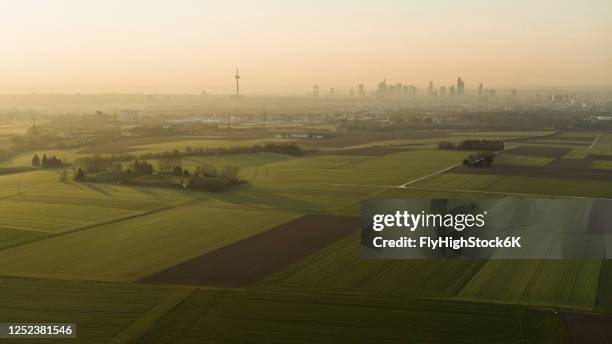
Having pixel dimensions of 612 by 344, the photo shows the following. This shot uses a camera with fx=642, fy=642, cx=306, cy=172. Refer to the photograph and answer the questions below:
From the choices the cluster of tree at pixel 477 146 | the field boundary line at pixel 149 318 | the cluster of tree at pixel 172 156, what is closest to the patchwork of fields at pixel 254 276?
the field boundary line at pixel 149 318

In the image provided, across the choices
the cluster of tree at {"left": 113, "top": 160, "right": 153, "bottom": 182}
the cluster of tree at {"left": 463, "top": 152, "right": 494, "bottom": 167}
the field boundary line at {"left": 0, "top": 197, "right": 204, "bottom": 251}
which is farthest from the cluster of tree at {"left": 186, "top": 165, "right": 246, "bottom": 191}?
the cluster of tree at {"left": 463, "top": 152, "right": 494, "bottom": 167}

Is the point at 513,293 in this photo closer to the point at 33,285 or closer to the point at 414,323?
the point at 414,323

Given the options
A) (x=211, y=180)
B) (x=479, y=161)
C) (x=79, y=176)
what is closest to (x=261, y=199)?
(x=211, y=180)

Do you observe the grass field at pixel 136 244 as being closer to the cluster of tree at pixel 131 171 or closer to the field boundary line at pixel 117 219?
the field boundary line at pixel 117 219

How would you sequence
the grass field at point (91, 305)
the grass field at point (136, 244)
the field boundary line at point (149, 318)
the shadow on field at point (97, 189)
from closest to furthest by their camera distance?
the field boundary line at point (149, 318) < the grass field at point (91, 305) < the grass field at point (136, 244) < the shadow on field at point (97, 189)

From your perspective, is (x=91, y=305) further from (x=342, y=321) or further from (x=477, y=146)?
(x=477, y=146)
